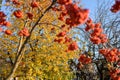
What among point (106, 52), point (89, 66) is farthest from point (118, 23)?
point (106, 52)

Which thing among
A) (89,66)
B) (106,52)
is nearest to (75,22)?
A: (106,52)

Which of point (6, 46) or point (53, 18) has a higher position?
point (53, 18)

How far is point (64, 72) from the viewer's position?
24.4 metres

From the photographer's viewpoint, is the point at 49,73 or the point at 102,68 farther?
the point at 102,68

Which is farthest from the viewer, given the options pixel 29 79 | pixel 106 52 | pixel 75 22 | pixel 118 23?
pixel 118 23

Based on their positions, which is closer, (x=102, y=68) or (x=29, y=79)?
(x=29, y=79)

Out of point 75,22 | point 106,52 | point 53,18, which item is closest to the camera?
point 75,22

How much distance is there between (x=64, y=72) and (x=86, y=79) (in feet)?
39.8

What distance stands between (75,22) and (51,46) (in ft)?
47.1

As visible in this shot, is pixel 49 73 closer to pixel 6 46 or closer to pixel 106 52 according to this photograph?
pixel 6 46

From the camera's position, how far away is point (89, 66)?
35062 mm

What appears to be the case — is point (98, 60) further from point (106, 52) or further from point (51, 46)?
point (106, 52)

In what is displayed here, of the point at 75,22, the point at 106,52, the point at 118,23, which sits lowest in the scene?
the point at 118,23

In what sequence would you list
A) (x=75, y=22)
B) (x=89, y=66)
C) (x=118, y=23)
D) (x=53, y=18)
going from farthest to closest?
(x=89, y=66)
(x=118, y=23)
(x=53, y=18)
(x=75, y=22)
